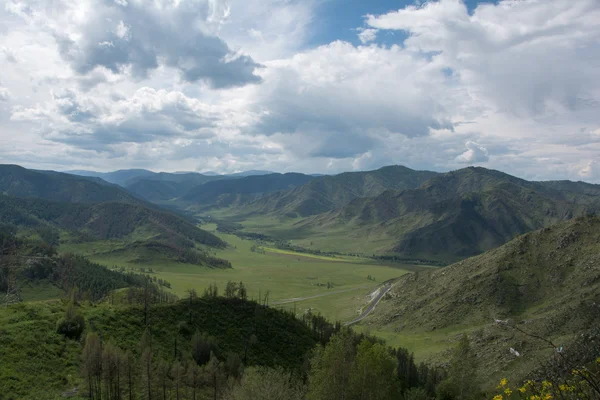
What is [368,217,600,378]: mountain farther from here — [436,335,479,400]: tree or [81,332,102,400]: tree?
[81,332,102,400]: tree

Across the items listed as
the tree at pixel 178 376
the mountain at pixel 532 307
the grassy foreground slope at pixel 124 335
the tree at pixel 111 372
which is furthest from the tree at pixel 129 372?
the mountain at pixel 532 307

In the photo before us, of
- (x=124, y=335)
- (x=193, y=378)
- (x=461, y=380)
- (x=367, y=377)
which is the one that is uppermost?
(x=367, y=377)

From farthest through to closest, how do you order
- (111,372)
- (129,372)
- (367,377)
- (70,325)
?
(70,325) < (129,372) < (111,372) < (367,377)

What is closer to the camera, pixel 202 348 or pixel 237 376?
pixel 237 376

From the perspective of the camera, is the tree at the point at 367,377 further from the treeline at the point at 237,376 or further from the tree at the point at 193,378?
the tree at the point at 193,378

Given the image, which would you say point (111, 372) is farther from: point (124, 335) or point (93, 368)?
point (124, 335)

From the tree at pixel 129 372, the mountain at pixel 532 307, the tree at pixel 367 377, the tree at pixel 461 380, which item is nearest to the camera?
the tree at pixel 367 377

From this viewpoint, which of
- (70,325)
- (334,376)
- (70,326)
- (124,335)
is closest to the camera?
(334,376)

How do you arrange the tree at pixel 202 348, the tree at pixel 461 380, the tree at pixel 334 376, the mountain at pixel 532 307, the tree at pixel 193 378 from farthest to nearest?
the mountain at pixel 532 307 < the tree at pixel 202 348 < the tree at pixel 461 380 < the tree at pixel 193 378 < the tree at pixel 334 376

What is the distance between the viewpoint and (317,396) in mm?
52281

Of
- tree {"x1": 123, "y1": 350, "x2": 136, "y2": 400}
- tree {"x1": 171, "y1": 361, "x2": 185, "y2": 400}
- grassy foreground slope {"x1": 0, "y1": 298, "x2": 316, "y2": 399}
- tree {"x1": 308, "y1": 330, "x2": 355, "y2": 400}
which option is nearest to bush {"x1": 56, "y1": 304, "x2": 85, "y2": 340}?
grassy foreground slope {"x1": 0, "y1": 298, "x2": 316, "y2": 399}

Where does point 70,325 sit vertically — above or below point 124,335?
above

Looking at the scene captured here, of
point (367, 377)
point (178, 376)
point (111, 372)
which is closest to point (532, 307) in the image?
point (367, 377)

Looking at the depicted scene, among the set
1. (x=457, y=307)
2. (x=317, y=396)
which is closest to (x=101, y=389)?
(x=317, y=396)
